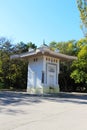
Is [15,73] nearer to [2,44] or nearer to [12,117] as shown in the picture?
[2,44]

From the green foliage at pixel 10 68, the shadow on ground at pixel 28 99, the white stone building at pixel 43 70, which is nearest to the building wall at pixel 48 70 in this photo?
the white stone building at pixel 43 70

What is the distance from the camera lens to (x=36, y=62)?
22297 millimetres

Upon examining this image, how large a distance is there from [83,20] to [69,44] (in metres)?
18.4

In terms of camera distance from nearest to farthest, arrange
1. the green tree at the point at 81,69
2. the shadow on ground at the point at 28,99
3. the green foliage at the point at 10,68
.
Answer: the shadow on ground at the point at 28,99, the green tree at the point at 81,69, the green foliage at the point at 10,68

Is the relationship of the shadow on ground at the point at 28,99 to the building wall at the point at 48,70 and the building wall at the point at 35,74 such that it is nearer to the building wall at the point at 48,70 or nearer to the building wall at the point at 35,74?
the building wall at the point at 48,70

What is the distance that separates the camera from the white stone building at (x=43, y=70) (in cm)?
2131

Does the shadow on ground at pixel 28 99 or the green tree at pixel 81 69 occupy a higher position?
the green tree at pixel 81 69

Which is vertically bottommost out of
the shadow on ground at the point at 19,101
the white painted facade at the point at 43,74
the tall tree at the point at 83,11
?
the shadow on ground at the point at 19,101

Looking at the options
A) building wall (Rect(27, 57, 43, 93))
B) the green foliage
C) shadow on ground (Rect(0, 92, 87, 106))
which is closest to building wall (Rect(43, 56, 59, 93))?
building wall (Rect(27, 57, 43, 93))

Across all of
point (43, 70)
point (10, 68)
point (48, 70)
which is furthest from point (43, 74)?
point (10, 68)

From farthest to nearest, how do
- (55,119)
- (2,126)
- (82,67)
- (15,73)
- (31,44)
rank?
(31,44) → (15,73) → (82,67) → (55,119) → (2,126)

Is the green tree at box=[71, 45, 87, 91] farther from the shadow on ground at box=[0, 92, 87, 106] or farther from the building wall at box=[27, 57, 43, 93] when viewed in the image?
the shadow on ground at box=[0, 92, 87, 106]

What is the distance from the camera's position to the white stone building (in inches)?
839

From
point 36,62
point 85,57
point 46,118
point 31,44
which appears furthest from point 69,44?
point 46,118
